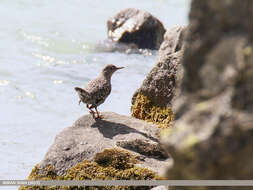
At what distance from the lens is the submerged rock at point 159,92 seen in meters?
6.05

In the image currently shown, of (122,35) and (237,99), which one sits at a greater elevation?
(237,99)

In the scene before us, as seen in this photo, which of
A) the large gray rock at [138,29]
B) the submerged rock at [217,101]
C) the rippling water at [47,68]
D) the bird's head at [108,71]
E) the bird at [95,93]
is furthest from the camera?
the large gray rock at [138,29]

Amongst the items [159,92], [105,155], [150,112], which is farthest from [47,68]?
[105,155]

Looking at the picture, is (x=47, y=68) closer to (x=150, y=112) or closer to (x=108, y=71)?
(x=108, y=71)

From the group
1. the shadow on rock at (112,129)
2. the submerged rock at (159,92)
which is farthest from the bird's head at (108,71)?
the shadow on rock at (112,129)

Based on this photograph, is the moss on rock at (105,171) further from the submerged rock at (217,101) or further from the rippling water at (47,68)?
the submerged rock at (217,101)

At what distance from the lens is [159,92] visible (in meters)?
6.18

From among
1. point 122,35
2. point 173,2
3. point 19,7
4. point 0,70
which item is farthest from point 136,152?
point 173,2

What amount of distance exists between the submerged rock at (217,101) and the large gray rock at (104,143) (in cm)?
312

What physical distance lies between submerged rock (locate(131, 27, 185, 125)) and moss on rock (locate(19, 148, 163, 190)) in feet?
3.88

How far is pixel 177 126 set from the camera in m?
1.90

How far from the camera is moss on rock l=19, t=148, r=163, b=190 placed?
482 centimetres

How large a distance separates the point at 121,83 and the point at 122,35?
260cm

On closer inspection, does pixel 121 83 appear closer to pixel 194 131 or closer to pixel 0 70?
pixel 0 70
